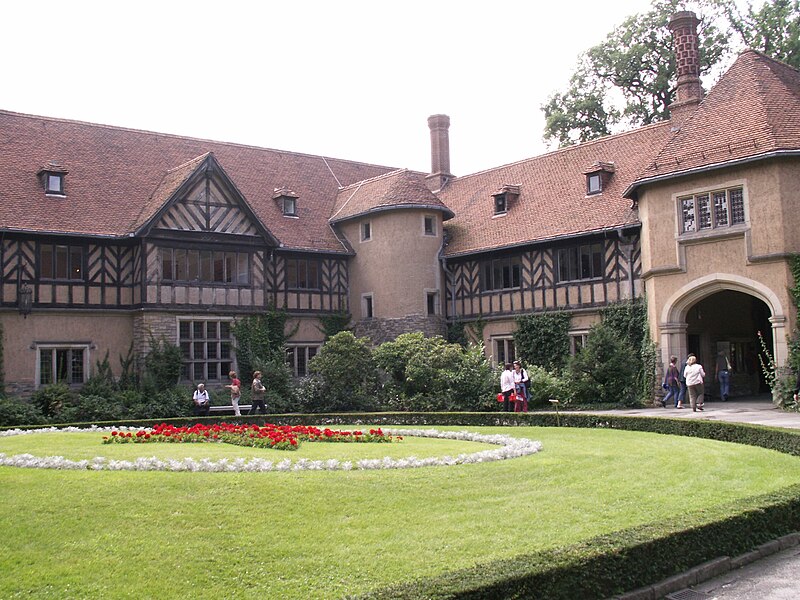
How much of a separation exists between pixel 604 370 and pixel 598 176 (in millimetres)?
7747

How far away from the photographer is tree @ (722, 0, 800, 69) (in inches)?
1459

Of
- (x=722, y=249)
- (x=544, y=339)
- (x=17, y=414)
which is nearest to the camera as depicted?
(x=722, y=249)

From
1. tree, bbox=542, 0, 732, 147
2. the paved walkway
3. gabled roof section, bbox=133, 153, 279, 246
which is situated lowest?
the paved walkway

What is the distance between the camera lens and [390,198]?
33.1 m

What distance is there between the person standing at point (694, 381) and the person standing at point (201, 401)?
13.8m

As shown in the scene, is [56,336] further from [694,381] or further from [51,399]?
[694,381]

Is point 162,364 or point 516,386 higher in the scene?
point 162,364

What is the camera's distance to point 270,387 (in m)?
29.5

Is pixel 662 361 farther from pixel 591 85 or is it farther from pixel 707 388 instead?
pixel 591 85

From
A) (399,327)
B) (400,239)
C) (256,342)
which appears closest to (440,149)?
(400,239)

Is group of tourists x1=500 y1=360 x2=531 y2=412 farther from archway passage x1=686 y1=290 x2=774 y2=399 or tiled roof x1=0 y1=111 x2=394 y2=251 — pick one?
tiled roof x1=0 y1=111 x2=394 y2=251

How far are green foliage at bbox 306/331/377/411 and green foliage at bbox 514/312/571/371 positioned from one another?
5653mm

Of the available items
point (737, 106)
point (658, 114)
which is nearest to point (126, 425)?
point (737, 106)

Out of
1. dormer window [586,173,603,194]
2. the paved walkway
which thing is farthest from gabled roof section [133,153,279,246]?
the paved walkway
